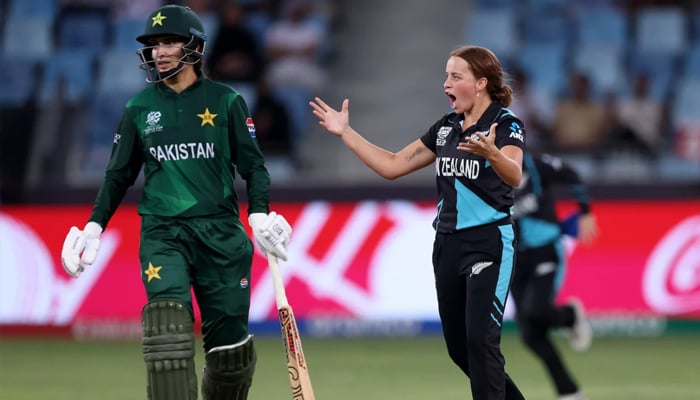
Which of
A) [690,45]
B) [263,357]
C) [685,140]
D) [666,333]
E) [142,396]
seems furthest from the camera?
[690,45]

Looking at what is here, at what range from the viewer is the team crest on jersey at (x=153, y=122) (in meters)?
7.23

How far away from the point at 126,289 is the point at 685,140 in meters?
6.74

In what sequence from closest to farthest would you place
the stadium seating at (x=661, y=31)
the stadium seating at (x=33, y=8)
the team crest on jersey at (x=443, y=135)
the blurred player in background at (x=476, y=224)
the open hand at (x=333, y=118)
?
the blurred player in background at (x=476, y=224) → the team crest on jersey at (x=443, y=135) → the open hand at (x=333, y=118) → the stadium seating at (x=661, y=31) → the stadium seating at (x=33, y=8)

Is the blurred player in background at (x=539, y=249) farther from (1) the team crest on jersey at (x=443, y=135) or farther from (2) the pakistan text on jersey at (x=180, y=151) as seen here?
(2) the pakistan text on jersey at (x=180, y=151)

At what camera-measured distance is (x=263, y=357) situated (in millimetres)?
13156

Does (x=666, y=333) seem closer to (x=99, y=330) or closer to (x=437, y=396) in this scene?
(x=437, y=396)

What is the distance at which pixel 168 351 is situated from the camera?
22.7ft

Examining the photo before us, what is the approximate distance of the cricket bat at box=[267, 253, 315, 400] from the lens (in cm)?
726

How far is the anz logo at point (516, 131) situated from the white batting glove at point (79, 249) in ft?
7.65

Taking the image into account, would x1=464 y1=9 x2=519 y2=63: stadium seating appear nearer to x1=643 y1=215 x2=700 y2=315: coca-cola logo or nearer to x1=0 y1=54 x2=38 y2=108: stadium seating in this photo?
x1=643 y1=215 x2=700 y2=315: coca-cola logo

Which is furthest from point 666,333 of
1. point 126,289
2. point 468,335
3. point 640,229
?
point 468,335

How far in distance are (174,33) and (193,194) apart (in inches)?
34.9

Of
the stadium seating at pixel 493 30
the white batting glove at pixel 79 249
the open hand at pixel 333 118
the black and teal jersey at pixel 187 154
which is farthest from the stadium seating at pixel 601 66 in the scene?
the white batting glove at pixel 79 249

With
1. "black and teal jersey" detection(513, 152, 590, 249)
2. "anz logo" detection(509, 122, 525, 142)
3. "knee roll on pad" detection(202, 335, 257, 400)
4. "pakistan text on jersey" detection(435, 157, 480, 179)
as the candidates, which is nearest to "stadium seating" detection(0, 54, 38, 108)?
"black and teal jersey" detection(513, 152, 590, 249)
